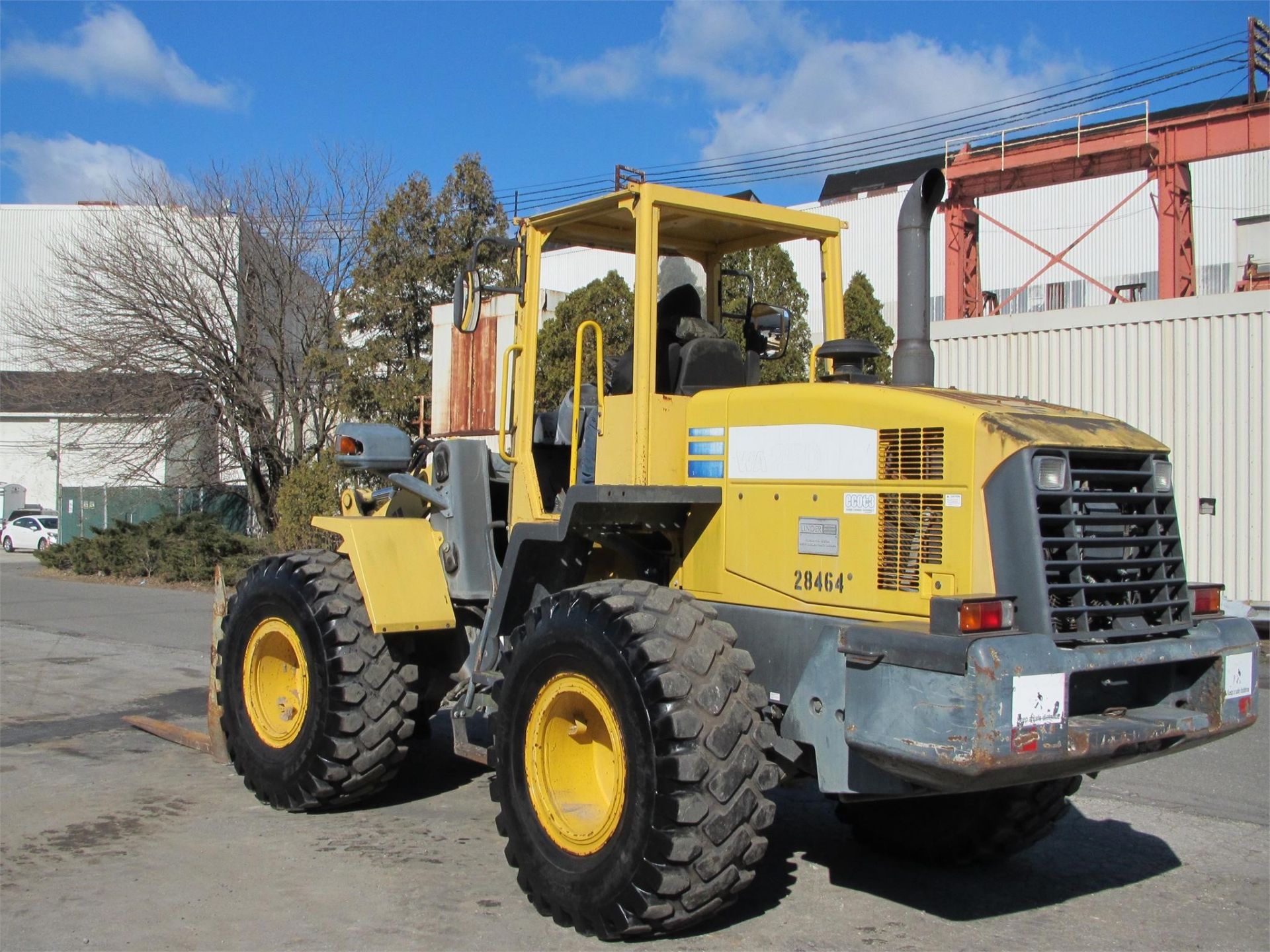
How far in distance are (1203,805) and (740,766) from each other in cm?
404

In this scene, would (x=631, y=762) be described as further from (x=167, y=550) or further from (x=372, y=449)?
(x=167, y=550)

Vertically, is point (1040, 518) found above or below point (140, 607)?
above

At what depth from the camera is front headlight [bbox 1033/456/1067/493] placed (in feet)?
14.4

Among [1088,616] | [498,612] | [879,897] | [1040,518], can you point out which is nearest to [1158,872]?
[879,897]

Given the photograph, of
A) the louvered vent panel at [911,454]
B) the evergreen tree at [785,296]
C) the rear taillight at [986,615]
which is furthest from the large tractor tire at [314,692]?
the evergreen tree at [785,296]

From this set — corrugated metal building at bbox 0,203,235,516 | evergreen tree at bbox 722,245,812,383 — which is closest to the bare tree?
corrugated metal building at bbox 0,203,235,516

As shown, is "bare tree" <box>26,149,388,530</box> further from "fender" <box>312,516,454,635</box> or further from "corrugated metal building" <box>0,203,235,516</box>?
"fender" <box>312,516,454,635</box>

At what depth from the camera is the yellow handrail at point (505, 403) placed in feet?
20.8

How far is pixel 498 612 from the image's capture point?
235 inches

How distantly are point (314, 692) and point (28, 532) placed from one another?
3452 cm

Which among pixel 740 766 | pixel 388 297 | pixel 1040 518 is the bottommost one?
pixel 740 766

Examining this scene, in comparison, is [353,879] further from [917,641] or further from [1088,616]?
[1088,616]

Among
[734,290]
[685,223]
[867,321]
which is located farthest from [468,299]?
[867,321]

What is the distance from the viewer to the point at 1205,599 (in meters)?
5.07
